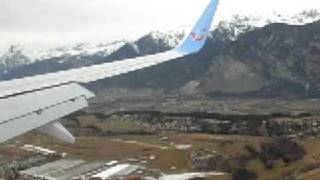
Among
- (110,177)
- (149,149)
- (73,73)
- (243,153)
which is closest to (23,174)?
(110,177)

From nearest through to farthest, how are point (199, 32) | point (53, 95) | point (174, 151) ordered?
point (53, 95), point (199, 32), point (174, 151)

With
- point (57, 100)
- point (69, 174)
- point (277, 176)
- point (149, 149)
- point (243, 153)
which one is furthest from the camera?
point (149, 149)

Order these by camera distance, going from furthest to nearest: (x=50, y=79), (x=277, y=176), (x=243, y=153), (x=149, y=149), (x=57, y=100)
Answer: (x=149, y=149) < (x=243, y=153) < (x=277, y=176) < (x=50, y=79) < (x=57, y=100)

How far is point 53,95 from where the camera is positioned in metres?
22.5

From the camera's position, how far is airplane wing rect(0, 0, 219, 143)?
18703 millimetres

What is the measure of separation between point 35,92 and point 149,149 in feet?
504

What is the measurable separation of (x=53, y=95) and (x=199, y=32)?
12468 millimetres

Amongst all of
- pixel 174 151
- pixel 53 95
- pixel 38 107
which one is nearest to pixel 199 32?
pixel 53 95

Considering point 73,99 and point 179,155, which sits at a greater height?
point 73,99

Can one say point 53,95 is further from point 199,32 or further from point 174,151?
point 174,151

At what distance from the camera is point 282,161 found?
146875mm

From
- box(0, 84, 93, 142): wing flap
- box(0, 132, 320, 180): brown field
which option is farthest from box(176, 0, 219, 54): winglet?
box(0, 132, 320, 180): brown field

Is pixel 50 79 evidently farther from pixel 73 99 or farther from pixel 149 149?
pixel 149 149

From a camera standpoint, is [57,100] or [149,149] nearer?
[57,100]
